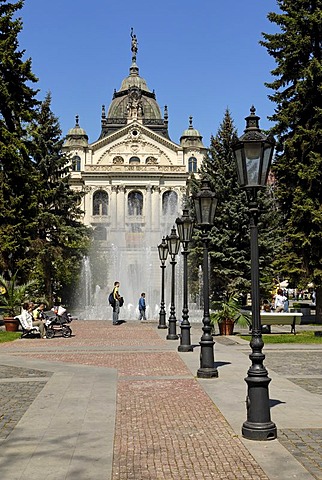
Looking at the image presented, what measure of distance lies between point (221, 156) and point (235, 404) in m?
31.4

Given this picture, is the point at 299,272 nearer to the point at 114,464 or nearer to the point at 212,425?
the point at 212,425

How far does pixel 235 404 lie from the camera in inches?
326

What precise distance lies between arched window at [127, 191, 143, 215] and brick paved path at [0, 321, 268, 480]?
5919 cm

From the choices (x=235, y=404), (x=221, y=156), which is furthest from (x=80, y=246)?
(x=235, y=404)

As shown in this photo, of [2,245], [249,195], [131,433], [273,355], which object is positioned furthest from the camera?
[2,245]

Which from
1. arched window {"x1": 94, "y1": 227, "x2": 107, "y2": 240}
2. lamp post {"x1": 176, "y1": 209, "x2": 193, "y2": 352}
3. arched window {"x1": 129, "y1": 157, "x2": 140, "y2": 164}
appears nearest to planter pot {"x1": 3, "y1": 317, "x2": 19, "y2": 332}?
lamp post {"x1": 176, "y1": 209, "x2": 193, "y2": 352}

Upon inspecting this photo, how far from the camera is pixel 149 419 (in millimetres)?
7363

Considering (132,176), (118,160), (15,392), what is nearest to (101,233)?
(132,176)

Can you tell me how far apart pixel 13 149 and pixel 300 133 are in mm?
12643

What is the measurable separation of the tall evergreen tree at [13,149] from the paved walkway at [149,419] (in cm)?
1297

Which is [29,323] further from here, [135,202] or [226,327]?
[135,202]

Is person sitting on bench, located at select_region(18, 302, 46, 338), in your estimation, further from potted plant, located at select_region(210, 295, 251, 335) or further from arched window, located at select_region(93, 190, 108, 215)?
arched window, located at select_region(93, 190, 108, 215)

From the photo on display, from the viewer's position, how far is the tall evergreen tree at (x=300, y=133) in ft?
80.9

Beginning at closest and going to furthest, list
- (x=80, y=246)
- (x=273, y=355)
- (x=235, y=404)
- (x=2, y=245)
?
(x=235, y=404)
(x=273, y=355)
(x=2, y=245)
(x=80, y=246)
